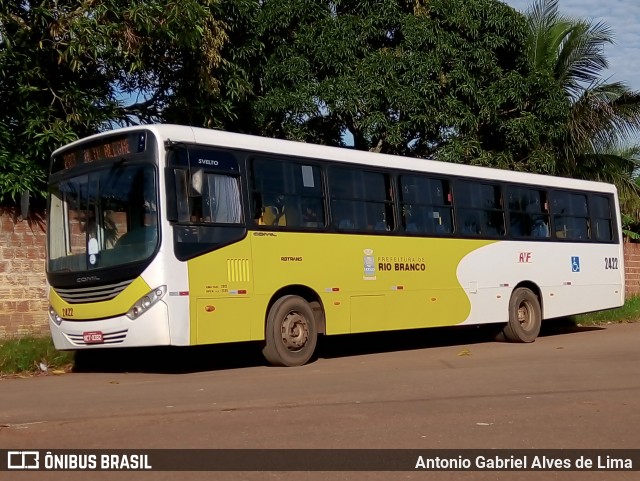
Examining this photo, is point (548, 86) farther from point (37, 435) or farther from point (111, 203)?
point (37, 435)

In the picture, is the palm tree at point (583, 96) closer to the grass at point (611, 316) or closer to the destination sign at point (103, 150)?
the grass at point (611, 316)

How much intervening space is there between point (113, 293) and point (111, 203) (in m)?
1.14

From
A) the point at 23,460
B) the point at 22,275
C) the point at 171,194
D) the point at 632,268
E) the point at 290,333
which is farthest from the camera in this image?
the point at 632,268

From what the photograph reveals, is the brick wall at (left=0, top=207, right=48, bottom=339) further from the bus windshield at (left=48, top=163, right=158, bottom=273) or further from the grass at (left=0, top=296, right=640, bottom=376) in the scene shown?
the bus windshield at (left=48, top=163, right=158, bottom=273)

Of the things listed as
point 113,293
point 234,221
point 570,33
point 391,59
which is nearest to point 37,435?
point 113,293

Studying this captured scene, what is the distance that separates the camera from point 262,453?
6406mm

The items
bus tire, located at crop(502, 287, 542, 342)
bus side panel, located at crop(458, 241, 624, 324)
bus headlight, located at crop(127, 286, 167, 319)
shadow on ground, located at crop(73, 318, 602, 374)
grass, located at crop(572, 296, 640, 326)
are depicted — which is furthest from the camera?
grass, located at crop(572, 296, 640, 326)

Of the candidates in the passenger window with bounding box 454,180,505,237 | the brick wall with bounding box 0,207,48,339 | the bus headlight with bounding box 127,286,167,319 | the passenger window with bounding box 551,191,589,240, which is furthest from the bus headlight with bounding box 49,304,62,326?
the passenger window with bounding box 551,191,589,240

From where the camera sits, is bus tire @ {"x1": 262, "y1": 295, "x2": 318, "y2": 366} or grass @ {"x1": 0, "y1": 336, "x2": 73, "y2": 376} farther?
grass @ {"x1": 0, "y1": 336, "x2": 73, "y2": 376}

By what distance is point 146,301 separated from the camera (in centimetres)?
1069

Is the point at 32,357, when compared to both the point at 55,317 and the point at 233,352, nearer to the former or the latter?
the point at 55,317

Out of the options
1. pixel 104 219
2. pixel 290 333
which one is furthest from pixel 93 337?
pixel 290 333

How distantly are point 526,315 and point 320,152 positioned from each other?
6.00m

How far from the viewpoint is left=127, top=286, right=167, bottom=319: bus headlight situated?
1062 cm
